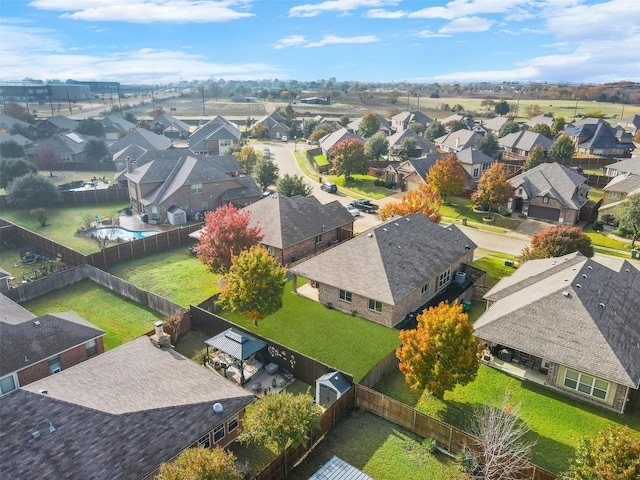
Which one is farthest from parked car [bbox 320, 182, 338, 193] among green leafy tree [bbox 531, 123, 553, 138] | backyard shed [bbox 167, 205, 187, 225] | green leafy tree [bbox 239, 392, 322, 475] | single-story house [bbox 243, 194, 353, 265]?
green leafy tree [bbox 531, 123, 553, 138]

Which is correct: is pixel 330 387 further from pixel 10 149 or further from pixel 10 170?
pixel 10 149

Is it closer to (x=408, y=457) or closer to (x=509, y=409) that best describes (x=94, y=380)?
(x=408, y=457)

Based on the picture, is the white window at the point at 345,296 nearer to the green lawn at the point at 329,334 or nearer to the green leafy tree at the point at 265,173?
the green lawn at the point at 329,334

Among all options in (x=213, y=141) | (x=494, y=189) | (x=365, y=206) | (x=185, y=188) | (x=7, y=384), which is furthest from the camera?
(x=213, y=141)

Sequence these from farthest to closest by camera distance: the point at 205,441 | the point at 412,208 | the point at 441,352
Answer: the point at 412,208
the point at 441,352
the point at 205,441

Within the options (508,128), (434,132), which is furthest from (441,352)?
(508,128)
